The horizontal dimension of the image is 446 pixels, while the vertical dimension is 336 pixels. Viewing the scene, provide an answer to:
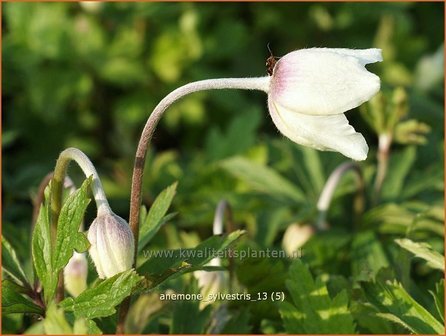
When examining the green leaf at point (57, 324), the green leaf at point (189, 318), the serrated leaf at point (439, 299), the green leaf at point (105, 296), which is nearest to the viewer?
the green leaf at point (57, 324)

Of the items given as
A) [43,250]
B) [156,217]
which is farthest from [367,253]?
[43,250]

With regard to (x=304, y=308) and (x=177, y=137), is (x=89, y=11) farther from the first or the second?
(x=304, y=308)

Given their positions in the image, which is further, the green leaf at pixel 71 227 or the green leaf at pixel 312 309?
the green leaf at pixel 312 309

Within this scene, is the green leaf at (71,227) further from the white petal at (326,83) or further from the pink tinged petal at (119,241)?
the white petal at (326,83)

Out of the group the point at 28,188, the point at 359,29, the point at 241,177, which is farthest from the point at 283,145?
the point at 359,29

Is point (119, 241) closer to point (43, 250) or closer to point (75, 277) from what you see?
point (43, 250)

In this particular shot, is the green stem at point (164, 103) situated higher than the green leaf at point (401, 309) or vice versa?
the green stem at point (164, 103)

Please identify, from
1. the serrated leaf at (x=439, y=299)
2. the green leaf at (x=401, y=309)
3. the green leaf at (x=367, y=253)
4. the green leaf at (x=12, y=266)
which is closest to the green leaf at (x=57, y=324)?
the green leaf at (x=12, y=266)
